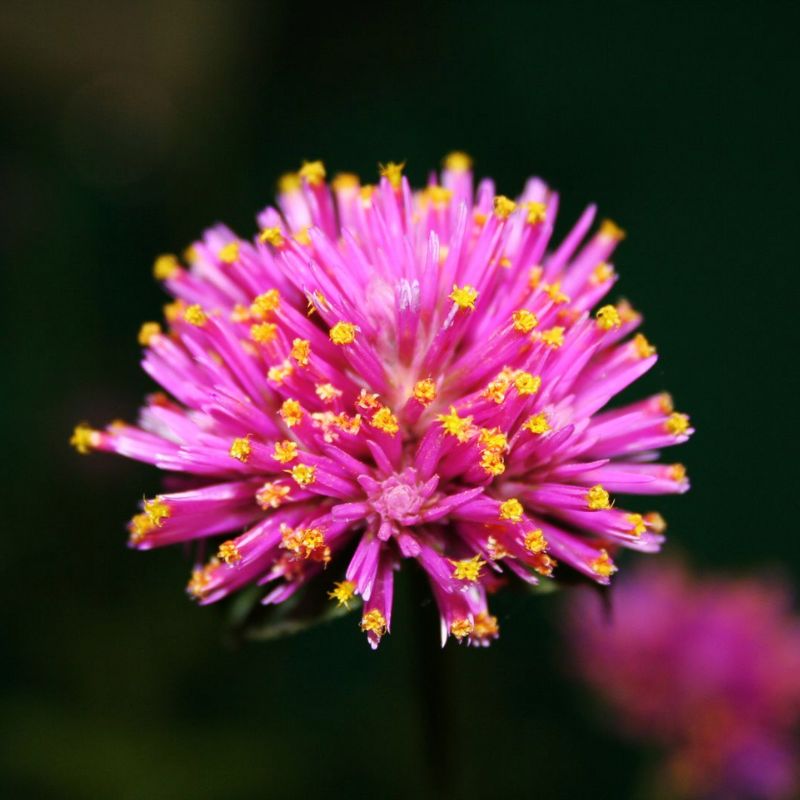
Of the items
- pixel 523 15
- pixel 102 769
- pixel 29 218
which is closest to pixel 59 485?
pixel 102 769

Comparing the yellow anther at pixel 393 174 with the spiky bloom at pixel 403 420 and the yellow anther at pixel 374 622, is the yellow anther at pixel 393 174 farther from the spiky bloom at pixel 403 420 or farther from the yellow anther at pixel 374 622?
the yellow anther at pixel 374 622

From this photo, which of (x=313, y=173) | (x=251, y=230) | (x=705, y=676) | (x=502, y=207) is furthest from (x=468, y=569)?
(x=251, y=230)

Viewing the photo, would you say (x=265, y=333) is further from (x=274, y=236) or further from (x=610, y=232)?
(x=610, y=232)

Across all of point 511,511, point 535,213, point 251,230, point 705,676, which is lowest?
point 705,676

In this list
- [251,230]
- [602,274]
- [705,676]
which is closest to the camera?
[602,274]

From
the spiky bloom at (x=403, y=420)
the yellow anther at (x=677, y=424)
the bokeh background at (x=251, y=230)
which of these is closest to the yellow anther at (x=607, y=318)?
the spiky bloom at (x=403, y=420)

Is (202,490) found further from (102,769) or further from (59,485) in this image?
(59,485)

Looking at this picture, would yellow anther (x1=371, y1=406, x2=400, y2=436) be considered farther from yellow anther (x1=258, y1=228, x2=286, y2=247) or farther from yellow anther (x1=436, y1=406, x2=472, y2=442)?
yellow anther (x1=258, y1=228, x2=286, y2=247)
